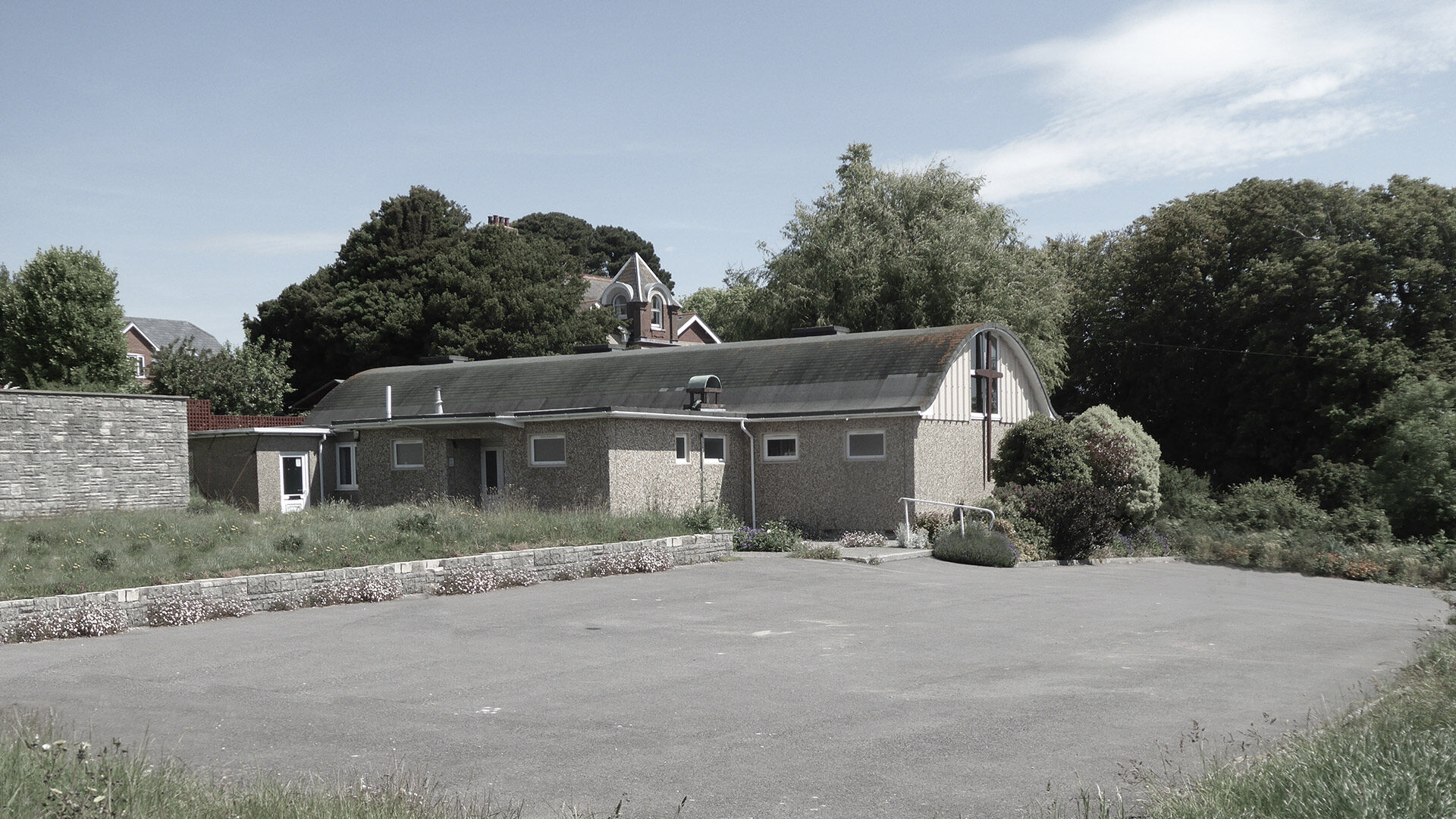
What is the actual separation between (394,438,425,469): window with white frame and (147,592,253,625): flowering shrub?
1340 cm

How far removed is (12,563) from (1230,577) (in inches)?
833

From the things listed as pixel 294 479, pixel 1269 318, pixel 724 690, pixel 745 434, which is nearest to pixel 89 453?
pixel 294 479

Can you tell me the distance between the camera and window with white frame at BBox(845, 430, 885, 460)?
25188 millimetres

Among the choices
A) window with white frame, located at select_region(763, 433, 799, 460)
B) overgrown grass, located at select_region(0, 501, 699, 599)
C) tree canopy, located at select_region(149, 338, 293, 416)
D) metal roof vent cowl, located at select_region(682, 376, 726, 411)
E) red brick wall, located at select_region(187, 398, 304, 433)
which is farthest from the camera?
tree canopy, located at select_region(149, 338, 293, 416)

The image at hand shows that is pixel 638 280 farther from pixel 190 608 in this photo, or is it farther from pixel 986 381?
pixel 190 608

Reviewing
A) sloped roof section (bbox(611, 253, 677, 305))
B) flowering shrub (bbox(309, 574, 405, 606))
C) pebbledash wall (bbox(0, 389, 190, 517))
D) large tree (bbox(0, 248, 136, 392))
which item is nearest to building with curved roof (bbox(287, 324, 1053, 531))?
pebbledash wall (bbox(0, 389, 190, 517))

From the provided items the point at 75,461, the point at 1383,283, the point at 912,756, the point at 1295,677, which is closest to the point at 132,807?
the point at 912,756

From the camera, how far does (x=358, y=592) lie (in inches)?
587

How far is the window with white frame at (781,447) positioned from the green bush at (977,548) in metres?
4.89

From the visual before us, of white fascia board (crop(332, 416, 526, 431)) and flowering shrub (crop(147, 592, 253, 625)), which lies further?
white fascia board (crop(332, 416, 526, 431))

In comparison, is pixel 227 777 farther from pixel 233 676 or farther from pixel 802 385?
pixel 802 385

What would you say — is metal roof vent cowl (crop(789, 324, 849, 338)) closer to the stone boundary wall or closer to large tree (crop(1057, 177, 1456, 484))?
the stone boundary wall

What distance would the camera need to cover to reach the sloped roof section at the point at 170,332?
63.7 m

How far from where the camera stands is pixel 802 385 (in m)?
27.2
